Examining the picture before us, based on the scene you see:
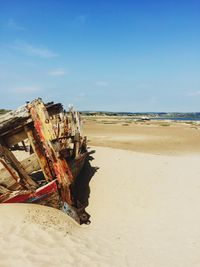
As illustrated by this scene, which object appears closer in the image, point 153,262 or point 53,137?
point 153,262

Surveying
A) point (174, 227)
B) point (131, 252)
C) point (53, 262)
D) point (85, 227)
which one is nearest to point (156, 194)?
point (174, 227)

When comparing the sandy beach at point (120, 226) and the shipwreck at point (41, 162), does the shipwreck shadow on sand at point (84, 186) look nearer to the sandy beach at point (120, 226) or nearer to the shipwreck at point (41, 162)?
the sandy beach at point (120, 226)

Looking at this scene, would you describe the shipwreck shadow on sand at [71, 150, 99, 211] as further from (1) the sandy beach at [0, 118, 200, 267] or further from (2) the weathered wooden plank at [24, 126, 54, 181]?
(2) the weathered wooden plank at [24, 126, 54, 181]

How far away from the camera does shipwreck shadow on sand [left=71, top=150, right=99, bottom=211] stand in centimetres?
921

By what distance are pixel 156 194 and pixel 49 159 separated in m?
4.30

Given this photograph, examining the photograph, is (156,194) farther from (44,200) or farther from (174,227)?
(44,200)

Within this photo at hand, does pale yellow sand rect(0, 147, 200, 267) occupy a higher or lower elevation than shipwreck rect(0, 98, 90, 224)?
lower

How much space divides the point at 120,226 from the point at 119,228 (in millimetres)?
176

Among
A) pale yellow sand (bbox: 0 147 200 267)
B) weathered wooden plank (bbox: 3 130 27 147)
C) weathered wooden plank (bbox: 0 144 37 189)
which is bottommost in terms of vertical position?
pale yellow sand (bbox: 0 147 200 267)

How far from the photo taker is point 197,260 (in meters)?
5.60

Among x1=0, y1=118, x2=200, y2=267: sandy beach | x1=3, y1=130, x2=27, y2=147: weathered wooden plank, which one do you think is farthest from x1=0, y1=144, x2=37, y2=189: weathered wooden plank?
x1=0, y1=118, x2=200, y2=267: sandy beach

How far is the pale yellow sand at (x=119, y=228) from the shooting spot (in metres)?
5.02

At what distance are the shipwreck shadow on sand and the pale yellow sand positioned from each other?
236 mm

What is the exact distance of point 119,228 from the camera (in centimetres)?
731
